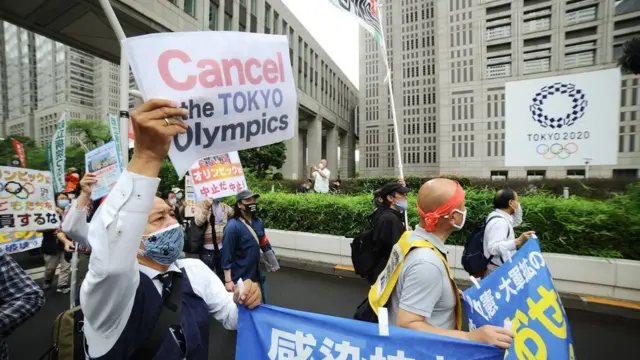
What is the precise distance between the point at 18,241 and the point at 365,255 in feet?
16.1

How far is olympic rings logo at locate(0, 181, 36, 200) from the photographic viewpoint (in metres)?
4.53

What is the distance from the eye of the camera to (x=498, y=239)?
3152 mm

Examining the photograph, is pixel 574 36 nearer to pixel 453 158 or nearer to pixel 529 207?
pixel 453 158

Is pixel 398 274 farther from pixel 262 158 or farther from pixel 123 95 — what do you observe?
pixel 262 158

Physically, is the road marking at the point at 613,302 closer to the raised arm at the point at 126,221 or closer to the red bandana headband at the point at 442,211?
the red bandana headband at the point at 442,211

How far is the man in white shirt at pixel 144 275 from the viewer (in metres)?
1.00

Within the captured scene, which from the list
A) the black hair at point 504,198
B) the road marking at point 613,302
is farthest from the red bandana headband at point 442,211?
the road marking at point 613,302

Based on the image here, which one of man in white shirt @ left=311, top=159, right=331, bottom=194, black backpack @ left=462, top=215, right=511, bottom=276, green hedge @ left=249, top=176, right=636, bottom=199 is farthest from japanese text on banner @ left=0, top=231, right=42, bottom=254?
green hedge @ left=249, top=176, right=636, bottom=199

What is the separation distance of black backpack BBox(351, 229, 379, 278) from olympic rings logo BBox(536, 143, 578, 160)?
5.74 metres

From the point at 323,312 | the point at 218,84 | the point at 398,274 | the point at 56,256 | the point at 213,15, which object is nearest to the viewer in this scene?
the point at 218,84

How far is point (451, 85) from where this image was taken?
1692 inches

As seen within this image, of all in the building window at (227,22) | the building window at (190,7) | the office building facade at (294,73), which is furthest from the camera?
the building window at (227,22)

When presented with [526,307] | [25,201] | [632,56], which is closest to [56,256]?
[25,201]

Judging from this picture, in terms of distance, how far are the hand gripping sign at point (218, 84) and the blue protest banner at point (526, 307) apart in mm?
1561
